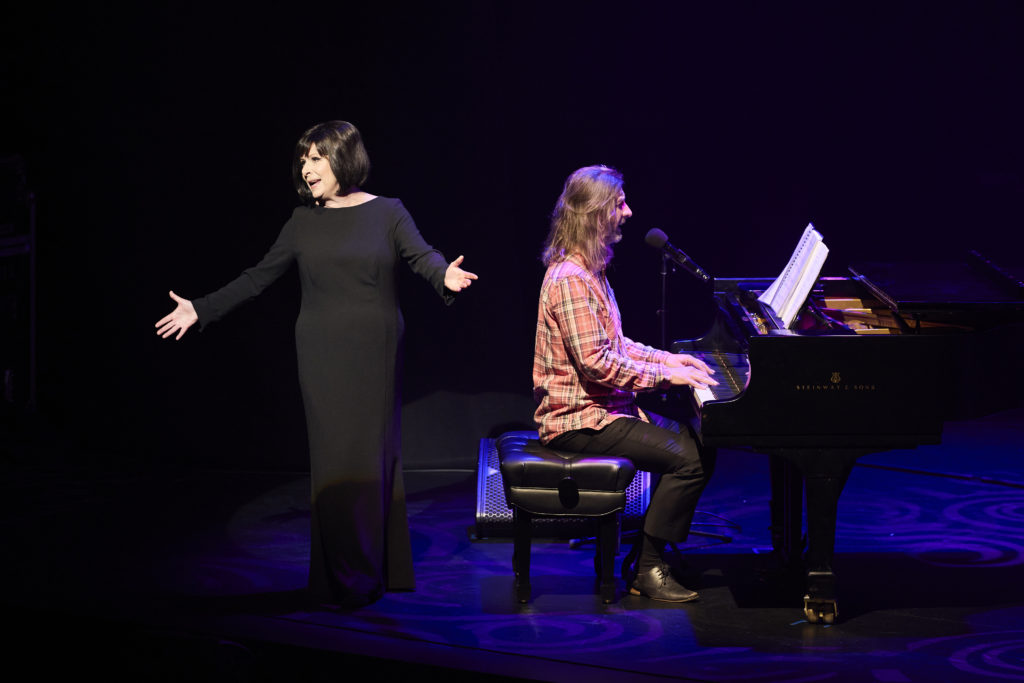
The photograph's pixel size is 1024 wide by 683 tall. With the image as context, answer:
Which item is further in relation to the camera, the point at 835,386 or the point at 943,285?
the point at 943,285

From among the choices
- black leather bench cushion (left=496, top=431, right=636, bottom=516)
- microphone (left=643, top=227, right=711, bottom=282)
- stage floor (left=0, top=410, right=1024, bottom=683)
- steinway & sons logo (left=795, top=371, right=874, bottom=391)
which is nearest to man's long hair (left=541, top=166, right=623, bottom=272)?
microphone (left=643, top=227, right=711, bottom=282)

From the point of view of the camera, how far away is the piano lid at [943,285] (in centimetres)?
385

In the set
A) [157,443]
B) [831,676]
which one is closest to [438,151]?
[157,443]

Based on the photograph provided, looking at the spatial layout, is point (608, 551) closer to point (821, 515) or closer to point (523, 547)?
point (523, 547)

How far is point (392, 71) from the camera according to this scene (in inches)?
240

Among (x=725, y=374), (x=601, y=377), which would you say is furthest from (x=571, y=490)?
(x=725, y=374)

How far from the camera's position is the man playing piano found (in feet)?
13.2

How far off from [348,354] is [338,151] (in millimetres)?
709

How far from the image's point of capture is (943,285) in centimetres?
420

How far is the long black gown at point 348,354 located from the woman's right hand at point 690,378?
0.82 m

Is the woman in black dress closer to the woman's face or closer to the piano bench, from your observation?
the woman's face

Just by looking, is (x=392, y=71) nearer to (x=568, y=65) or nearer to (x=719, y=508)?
(x=568, y=65)

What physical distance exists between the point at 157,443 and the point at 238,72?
84.1 inches

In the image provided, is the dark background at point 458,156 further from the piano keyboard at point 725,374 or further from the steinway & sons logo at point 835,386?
the steinway & sons logo at point 835,386
